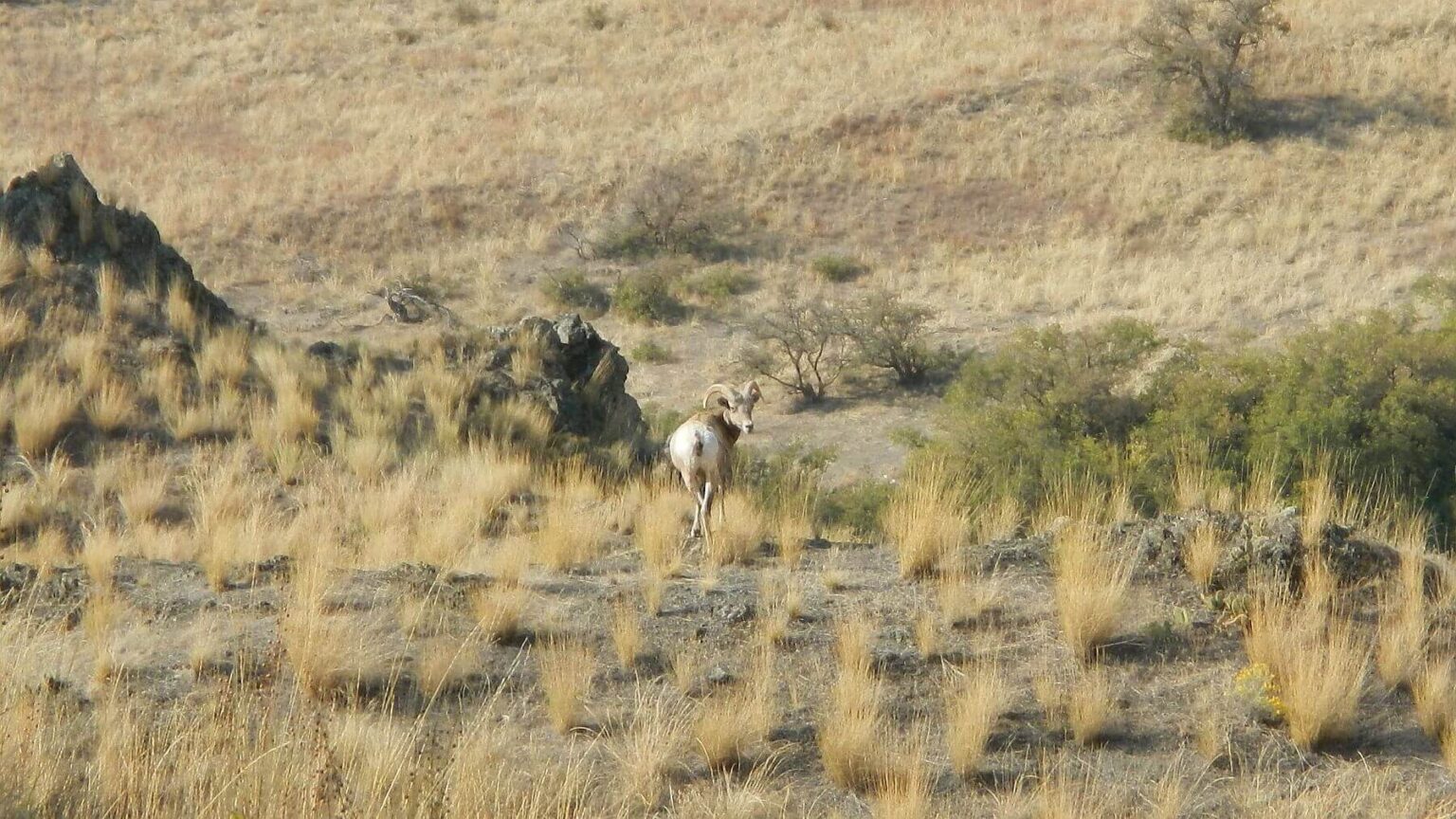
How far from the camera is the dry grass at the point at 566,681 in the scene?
616 centimetres

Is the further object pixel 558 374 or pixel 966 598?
pixel 558 374

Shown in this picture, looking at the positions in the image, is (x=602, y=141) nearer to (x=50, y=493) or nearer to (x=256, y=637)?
(x=50, y=493)

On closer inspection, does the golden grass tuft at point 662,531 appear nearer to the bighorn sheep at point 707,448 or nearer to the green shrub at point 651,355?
the bighorn sheep at point 707,448

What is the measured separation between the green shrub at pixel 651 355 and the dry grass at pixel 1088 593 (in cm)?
2044

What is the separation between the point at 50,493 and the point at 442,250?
931 inches

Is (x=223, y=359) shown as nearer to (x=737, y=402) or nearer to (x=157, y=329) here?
(x=157, y=329)

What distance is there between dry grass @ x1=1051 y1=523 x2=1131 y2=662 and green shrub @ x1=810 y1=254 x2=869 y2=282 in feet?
81.3

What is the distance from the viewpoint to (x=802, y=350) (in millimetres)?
26734

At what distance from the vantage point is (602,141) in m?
38.8

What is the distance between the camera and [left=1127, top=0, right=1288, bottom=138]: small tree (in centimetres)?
3712

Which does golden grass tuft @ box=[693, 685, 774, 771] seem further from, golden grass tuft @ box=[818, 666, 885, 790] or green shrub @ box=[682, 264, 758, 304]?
green shrub @ box=[682, 264, 758, 304]

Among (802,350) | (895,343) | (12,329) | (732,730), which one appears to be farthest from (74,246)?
(895,343)

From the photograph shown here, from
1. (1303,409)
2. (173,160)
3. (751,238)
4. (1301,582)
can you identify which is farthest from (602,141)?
(1301,582)

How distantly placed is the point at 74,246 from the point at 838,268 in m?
20.8
